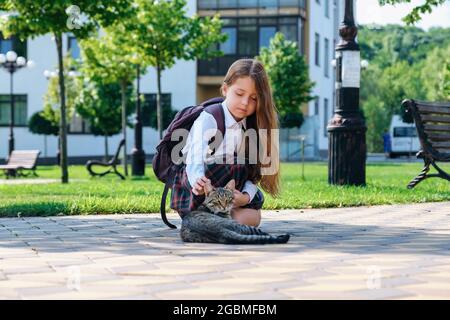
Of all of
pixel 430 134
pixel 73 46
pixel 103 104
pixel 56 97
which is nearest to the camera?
pixel 430 134

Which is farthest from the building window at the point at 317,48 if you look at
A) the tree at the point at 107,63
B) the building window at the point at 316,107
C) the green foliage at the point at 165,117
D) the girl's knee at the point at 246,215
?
the girl's knee at the point at 246,215

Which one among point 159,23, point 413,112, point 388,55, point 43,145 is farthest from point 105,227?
point 388,55

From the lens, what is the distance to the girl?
18.1 feet

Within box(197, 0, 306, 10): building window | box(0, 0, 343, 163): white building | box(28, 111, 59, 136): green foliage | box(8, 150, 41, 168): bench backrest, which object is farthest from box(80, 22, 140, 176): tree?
box(197, 0, 306, 10): building window

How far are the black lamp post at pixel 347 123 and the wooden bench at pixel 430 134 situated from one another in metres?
0.77

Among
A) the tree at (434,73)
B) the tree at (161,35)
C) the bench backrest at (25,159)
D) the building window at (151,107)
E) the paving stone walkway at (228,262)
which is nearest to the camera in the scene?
the paving stone walkway at (228,262)

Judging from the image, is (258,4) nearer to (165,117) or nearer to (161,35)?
(165,117)

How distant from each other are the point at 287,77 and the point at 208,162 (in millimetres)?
30430

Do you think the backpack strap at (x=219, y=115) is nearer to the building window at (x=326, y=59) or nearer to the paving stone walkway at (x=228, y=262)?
the paving stone walkway at (x=228, y=262)

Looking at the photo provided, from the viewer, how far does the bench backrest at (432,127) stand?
1067 cm

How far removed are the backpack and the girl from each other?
54 mm

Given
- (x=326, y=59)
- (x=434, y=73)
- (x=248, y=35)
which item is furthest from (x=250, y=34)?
(x=434, y=73)

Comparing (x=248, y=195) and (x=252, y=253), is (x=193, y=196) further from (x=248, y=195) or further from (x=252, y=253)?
(x=252, y=253)

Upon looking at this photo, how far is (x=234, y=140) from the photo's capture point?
18.5 feet
